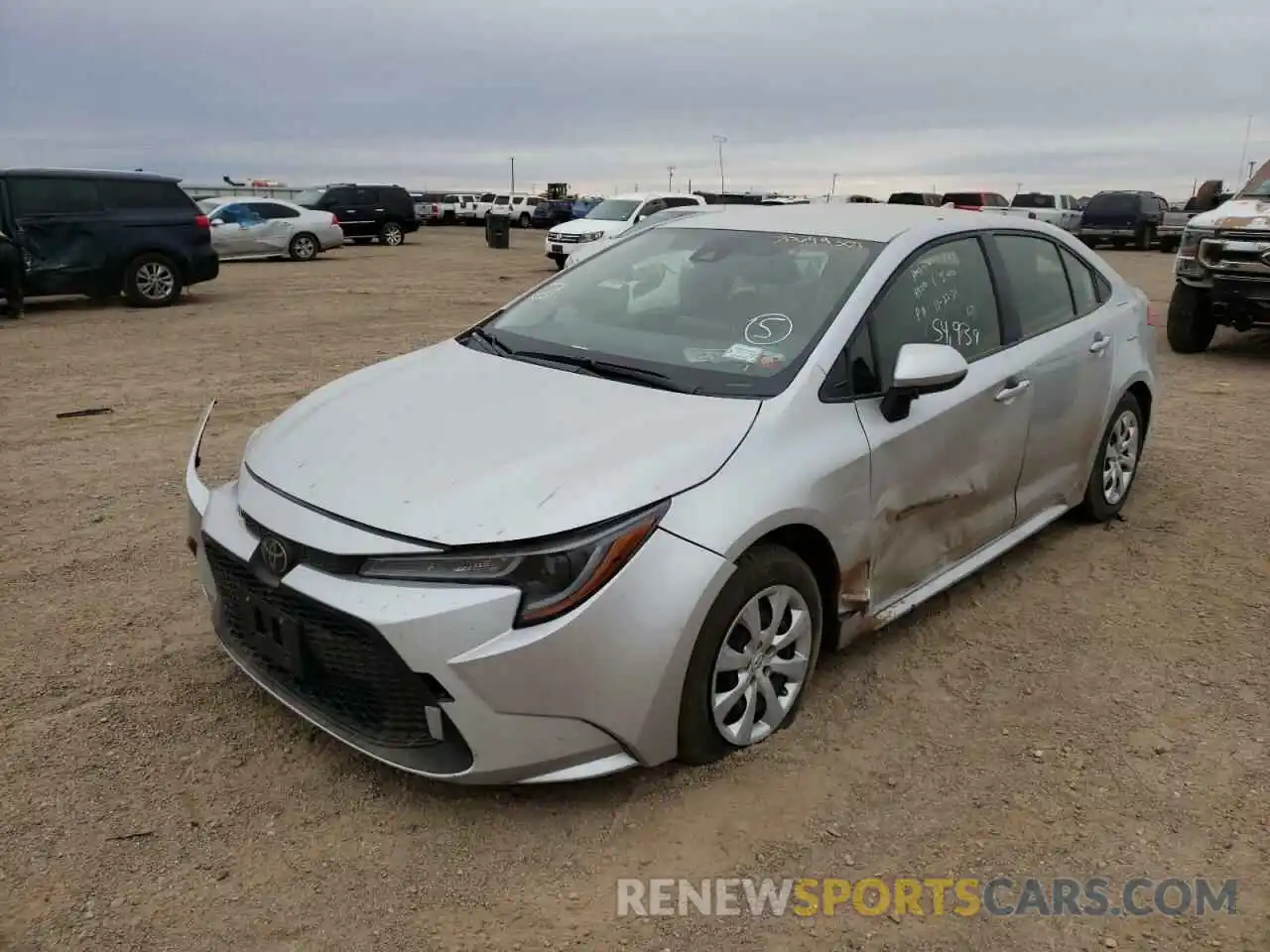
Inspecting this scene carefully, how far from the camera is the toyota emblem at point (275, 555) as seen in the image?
270 centimetres

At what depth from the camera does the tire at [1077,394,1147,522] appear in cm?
482

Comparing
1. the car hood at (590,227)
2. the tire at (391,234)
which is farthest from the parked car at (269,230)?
the tire at (391,234)

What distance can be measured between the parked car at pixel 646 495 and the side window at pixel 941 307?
0.01 metres

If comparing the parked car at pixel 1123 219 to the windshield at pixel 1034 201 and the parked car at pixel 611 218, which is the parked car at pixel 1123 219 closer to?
the windshield at pixel 1034 201

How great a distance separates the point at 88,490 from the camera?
543 centimetres

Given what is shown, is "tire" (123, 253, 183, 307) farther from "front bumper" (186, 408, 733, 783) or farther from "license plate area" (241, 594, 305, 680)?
"front bumper" (186, 408, 733, 783)

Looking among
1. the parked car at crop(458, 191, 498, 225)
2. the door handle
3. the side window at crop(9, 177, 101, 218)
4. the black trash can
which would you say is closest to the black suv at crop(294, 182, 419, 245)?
the black trash can

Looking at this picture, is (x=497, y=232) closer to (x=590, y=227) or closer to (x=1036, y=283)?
(x=590, y=227)

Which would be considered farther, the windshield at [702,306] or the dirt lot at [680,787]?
the windshield at [702,306]

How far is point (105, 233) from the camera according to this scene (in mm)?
12742

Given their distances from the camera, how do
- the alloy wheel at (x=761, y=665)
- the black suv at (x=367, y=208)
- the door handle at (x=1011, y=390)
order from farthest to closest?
1. the black suv at (x=367, y=208)
2. the door handle at (x=1011, y=390)
3. the alloy wheel at (x=761, y=665)

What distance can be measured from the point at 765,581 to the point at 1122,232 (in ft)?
102

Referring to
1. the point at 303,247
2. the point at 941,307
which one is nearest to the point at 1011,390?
the point at 941,307

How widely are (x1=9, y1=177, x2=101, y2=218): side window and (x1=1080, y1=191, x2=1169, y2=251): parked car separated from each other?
1072 inches
